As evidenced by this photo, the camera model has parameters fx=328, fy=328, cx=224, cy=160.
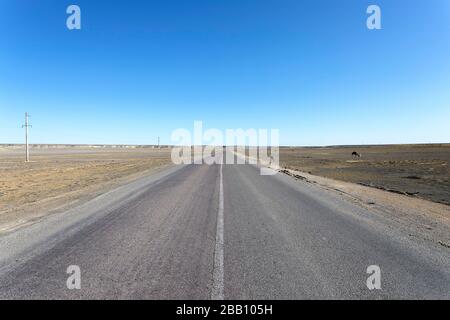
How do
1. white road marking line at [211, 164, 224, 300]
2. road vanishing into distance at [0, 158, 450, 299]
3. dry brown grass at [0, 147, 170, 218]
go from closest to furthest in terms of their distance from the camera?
white road marking line at [211, 164, 224, 300]
road vanishing into distance at [0, 158, 450, 299]
dry brown grass at [0, 147, 170, 218]

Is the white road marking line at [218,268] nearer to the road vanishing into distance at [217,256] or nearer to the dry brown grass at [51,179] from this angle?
the road vanishing into distance at [217,256]

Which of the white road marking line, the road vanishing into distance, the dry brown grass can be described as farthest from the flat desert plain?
the dry brown grass

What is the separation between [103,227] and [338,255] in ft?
16.6

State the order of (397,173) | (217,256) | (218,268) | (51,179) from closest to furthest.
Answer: (218,268) → (217,256) → (51,179) → (397,173)

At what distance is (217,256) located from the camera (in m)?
5.42

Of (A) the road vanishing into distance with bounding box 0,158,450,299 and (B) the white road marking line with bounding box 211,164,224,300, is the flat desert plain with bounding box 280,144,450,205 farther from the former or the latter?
(B) the white road marking line with bounding box 211,164,224,300

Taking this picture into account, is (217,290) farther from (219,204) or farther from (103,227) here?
(219,204)

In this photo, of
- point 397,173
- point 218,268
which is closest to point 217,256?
point 218,268

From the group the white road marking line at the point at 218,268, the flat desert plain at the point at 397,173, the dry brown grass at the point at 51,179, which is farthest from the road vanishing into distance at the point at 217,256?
the flat desert plain at the point at 397,173

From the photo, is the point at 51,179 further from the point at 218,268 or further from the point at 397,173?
the point at 397,173

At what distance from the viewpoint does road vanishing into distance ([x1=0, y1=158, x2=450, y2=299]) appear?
4113 mm

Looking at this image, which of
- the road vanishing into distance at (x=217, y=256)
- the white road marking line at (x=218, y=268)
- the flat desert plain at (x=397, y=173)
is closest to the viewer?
the white road marking line at (x=218, y=268)

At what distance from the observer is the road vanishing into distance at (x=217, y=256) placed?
4.11 meters
